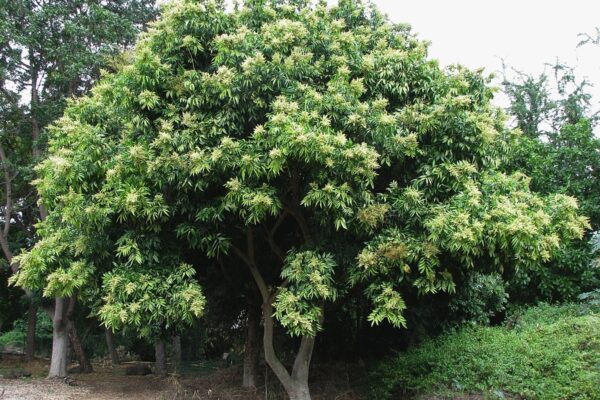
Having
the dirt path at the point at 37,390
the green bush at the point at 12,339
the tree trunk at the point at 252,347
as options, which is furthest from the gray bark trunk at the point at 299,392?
the green bush at the point at 12,339

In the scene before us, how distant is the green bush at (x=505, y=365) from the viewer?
6.51 m

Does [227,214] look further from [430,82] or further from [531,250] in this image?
[531,250]

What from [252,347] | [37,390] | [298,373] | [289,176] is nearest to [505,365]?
[298,373]

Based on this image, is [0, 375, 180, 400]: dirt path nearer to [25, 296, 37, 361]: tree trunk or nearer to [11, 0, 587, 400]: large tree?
[25, 296, 37, 361]: tree trunk

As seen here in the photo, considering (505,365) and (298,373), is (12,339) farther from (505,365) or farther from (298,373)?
(505,365)

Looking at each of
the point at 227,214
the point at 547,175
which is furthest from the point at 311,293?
the point at 547,175

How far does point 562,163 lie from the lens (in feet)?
43.3

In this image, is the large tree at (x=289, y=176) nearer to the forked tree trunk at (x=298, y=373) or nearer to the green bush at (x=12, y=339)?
the forked tree trunk at (x=298, y=373)

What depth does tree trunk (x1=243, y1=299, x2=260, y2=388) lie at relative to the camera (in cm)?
1027

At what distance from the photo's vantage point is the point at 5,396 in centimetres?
992

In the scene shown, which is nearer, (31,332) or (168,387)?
(168,387)

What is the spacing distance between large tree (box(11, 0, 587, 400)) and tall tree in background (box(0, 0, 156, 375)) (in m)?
6.51

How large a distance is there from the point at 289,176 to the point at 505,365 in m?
4.26

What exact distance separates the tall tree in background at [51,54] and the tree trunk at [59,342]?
0.03 metres
